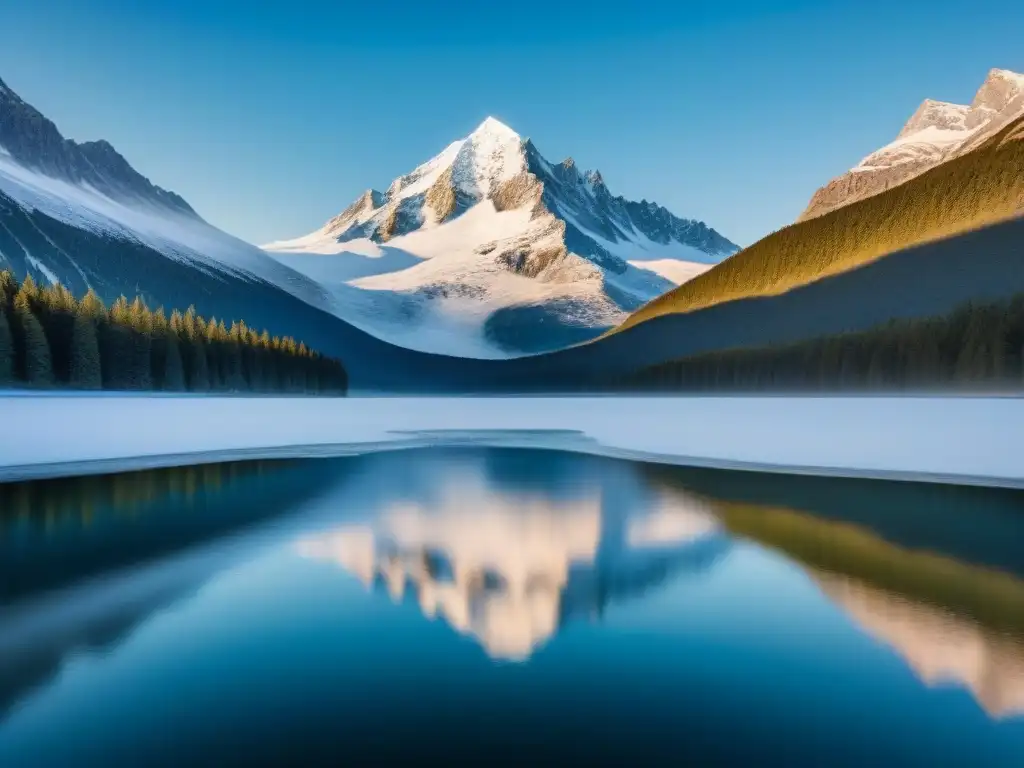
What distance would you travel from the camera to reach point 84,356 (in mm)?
83000

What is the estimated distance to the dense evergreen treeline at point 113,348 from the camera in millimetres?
76125

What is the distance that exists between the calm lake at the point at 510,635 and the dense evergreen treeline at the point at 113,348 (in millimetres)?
65060

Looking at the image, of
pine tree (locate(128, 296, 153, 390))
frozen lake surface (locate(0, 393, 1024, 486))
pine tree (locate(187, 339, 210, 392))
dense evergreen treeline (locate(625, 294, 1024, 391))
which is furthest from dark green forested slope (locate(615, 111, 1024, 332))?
pine tree (locate(128, 296, 153, 390))

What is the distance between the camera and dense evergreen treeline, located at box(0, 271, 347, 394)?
7612cm

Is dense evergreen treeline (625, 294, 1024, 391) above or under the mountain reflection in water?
above

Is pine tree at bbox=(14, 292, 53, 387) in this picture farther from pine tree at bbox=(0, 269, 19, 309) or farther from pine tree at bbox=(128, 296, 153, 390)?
pine tree at bbox=(128, 296, 153, 390)

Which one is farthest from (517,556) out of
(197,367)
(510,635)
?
(197,367)

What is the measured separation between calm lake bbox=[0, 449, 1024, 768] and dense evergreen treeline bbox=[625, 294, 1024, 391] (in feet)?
329

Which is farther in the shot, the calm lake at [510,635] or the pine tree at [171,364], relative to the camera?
the pine tree at [171,364]

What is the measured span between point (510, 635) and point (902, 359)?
4833 inches

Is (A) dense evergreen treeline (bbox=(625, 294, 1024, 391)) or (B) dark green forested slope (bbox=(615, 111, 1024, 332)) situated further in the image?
(B) dark green forested slope (bbox=(615, 111, 1024, 332))

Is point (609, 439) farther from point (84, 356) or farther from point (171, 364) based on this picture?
point (171, 364)

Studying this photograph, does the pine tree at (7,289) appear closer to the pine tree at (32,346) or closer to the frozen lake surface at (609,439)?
the pine tree at (32,346)

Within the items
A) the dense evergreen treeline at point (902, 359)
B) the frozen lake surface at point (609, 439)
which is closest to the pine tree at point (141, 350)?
the frozen lake surface at point (609, 439)
